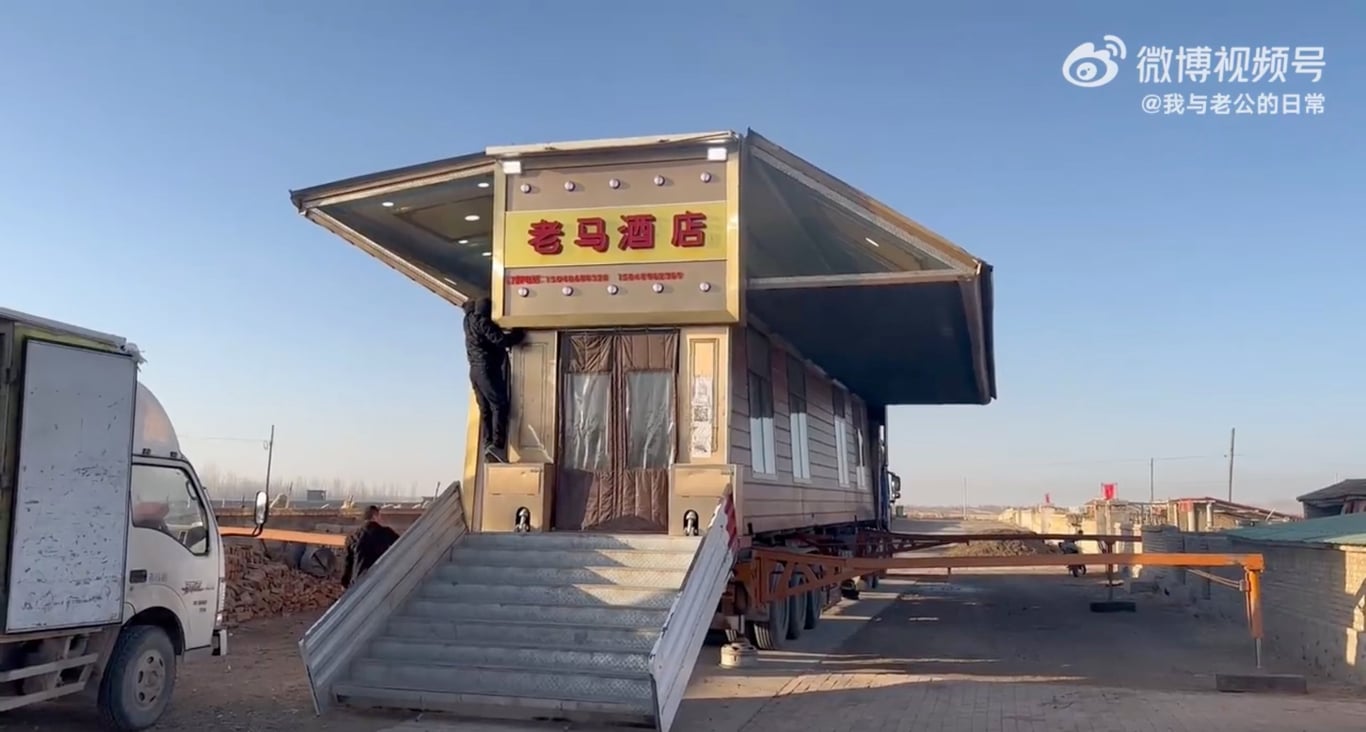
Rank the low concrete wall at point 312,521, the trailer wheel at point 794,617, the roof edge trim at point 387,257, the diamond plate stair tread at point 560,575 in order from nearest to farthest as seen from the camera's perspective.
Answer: the diamond plate stair tread at point 560,575, the roof edge trim at point 387,257, the trailer wheel at point 794,617, the low concrete wall at point 312,521

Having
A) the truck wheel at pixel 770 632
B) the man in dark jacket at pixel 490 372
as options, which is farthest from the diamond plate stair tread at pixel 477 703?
the truck wheel at pixel 770 632

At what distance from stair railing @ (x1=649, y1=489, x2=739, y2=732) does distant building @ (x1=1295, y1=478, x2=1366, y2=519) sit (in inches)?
748

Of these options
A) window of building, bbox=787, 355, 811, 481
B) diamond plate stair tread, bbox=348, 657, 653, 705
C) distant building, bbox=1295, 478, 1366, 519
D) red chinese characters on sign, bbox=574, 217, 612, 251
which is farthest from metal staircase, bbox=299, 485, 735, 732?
distant building, bbox=1295, 478, 1366, 519

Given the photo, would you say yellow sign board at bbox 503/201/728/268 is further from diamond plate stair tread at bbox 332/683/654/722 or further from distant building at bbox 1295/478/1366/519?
A: distant building at bbox 1295/478/1366/519

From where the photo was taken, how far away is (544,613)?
30.3 feet

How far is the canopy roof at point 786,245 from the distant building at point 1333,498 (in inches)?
555

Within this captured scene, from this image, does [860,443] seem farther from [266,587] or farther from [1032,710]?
[1032,710]

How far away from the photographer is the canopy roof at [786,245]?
10.7 m

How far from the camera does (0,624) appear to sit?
714cm

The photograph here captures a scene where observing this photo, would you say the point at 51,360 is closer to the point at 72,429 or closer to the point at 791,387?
the point at 72,429

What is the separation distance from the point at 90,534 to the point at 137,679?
4.52ft

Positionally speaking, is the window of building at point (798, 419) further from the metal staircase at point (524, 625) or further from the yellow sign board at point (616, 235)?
the metal staircase at point (524, 625)

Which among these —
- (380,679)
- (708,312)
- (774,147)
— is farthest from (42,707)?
(774,147)

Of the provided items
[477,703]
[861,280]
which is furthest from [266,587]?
[861,280]
